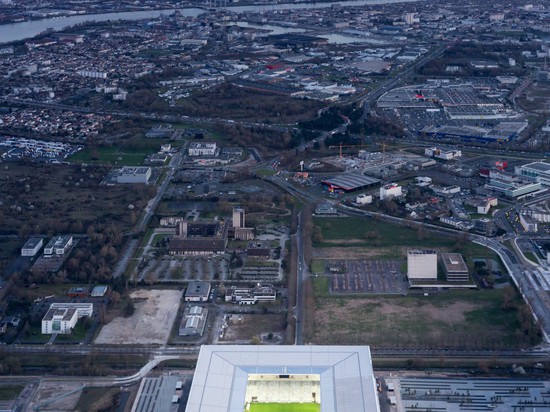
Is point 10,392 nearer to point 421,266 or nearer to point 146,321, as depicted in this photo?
point 146,321

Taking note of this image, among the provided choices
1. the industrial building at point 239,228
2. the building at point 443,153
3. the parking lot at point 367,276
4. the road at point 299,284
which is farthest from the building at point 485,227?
the building at point 443,153

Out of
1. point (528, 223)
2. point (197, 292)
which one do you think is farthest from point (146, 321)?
point (528, 223)

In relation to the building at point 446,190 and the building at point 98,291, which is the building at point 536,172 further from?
the building at point 98,291

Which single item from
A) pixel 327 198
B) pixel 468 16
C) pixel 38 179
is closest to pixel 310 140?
pixel 327 198

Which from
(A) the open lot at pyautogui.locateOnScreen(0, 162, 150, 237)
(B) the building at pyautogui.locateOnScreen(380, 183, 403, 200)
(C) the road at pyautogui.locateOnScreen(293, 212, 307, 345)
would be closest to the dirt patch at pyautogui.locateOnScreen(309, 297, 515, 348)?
(C) the road at pyautogui.locateOnScreen(293, 212, 307, 345)

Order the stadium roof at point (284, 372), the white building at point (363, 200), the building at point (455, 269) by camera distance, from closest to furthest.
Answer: the stadium roof at point (284, 372)
the building at point (455, 269)
the white building at point (363, 200)

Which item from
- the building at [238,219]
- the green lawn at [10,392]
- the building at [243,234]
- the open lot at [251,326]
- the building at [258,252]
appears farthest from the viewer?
the building at [238,219]

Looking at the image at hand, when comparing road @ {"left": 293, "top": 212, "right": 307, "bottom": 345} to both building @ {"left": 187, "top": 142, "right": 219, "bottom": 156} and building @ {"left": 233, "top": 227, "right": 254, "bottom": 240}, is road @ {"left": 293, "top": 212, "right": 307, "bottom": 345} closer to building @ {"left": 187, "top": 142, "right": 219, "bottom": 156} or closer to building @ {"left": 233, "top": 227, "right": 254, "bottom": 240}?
building @ {"left": 233, "top": 227, "right": 254, "bottom": 240}
